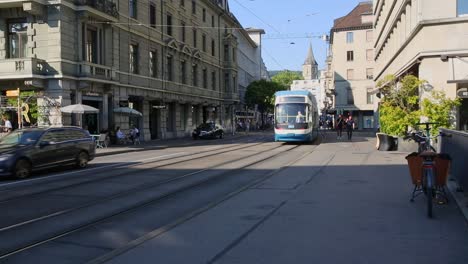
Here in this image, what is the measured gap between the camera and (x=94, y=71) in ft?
99.2

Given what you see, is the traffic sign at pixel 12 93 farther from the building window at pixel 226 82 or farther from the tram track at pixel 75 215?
the building window at pixel 226 82

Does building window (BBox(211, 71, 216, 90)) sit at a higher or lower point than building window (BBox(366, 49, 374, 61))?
lower

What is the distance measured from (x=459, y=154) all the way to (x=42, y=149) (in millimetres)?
12158

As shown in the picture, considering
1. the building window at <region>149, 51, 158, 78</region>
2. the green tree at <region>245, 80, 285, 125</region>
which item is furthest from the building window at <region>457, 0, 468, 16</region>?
the green tree at <region>245, 80, 285, 125</region>

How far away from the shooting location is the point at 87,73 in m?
29.3

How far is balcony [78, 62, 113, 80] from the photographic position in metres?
29.2

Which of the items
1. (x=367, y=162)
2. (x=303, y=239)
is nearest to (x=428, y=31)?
(x=367, y=162)

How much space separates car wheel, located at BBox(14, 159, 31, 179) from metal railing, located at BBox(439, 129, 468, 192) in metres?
11.9

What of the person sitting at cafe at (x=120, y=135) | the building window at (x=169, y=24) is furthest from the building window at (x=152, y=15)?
the person sitting at cafe at (x=120, y=135)

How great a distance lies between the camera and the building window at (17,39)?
28.9 metres

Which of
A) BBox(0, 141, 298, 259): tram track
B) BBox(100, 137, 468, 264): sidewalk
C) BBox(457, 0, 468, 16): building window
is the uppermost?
BBox(457, 0, 468, 16): building window

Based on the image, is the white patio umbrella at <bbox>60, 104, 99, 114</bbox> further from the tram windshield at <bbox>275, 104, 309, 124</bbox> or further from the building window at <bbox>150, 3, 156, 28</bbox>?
the building window at <bbox>150, 3, 156, 28</bbox>

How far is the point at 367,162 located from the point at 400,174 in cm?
398

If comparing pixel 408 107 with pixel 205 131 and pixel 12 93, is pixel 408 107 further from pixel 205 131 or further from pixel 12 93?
pixel 205 131
